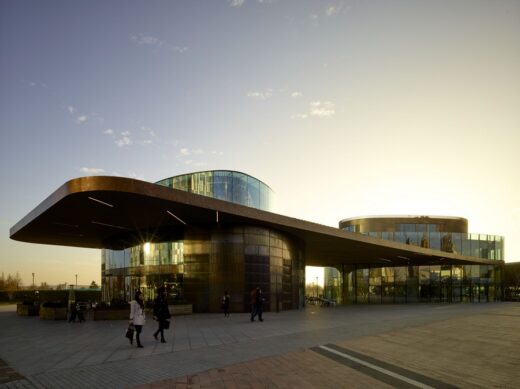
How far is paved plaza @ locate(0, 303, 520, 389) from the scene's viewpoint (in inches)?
366

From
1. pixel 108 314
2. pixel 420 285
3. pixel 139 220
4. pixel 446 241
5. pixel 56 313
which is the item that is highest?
pixel 139 220

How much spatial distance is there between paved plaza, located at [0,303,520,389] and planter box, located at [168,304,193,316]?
7519mm

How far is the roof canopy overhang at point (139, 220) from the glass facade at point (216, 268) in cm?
77

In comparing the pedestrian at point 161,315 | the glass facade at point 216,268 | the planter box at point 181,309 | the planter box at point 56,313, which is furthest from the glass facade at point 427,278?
the pedestrian at point 161,315

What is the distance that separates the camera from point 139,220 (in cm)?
2738

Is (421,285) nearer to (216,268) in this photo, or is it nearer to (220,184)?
(220,184)

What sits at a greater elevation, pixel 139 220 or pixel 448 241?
pixel 139 220

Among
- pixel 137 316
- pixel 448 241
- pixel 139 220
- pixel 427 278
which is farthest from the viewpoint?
pixel 448 241

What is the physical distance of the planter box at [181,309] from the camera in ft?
85.9

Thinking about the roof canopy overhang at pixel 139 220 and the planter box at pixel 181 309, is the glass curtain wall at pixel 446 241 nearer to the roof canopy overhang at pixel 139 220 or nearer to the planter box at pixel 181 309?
the roof canopy overhang at pixel 139 220

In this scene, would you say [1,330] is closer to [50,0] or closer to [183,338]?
[183,338]

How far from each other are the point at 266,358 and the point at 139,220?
58.2 feet

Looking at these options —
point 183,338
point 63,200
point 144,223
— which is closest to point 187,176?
point 144,223

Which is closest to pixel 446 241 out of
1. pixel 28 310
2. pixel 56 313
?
pixel 56 313
